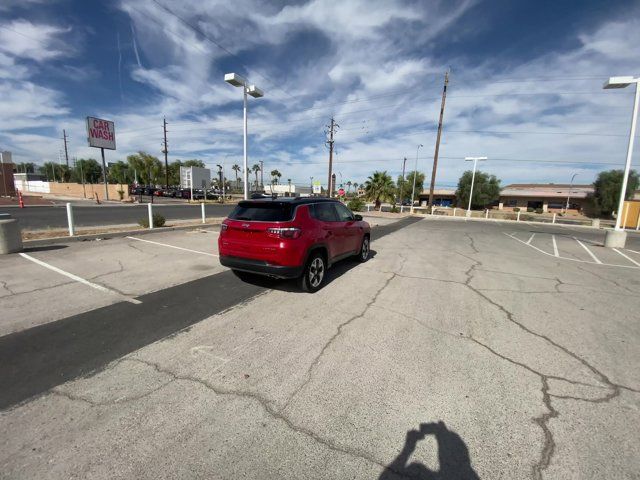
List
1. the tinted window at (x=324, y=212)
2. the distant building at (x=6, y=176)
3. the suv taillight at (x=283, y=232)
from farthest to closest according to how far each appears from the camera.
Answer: the distant building at (x=6, y=176) < the tinted window at (x=324, y=212) < the suv taillight at (x=283, y=232)

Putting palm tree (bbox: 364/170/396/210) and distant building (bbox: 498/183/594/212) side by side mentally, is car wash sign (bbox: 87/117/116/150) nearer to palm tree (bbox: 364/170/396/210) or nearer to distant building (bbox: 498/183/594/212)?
palm tree (bbox: 364/170/396/210)

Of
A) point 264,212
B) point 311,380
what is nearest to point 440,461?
point 311,380

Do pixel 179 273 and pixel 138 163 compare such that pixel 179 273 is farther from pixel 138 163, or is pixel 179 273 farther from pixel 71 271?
pixel 138 163

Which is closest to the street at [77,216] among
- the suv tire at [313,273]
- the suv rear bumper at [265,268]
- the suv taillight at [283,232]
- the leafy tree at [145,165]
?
the suv rear bumper at [265,268]

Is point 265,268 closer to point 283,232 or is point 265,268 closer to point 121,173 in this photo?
point 283,232

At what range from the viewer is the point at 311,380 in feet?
9.59

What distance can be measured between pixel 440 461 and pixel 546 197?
7055cm

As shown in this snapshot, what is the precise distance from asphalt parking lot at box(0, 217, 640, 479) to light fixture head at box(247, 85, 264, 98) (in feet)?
33.1

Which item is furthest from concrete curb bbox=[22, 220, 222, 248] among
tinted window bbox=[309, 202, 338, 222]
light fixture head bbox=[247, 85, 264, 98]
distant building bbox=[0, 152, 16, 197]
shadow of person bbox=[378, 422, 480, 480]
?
distant building bbox=[0, 152, 16, 197]

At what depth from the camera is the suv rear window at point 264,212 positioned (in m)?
5.02

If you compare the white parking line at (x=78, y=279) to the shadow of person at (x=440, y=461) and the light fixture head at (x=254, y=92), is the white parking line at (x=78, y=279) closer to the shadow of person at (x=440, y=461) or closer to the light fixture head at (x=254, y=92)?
the shadow of person at (x=440, y=461)

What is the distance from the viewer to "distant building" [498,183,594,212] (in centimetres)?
5403

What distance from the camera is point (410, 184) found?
78.4 metres

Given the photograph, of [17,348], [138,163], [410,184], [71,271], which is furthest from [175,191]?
[410,184]
